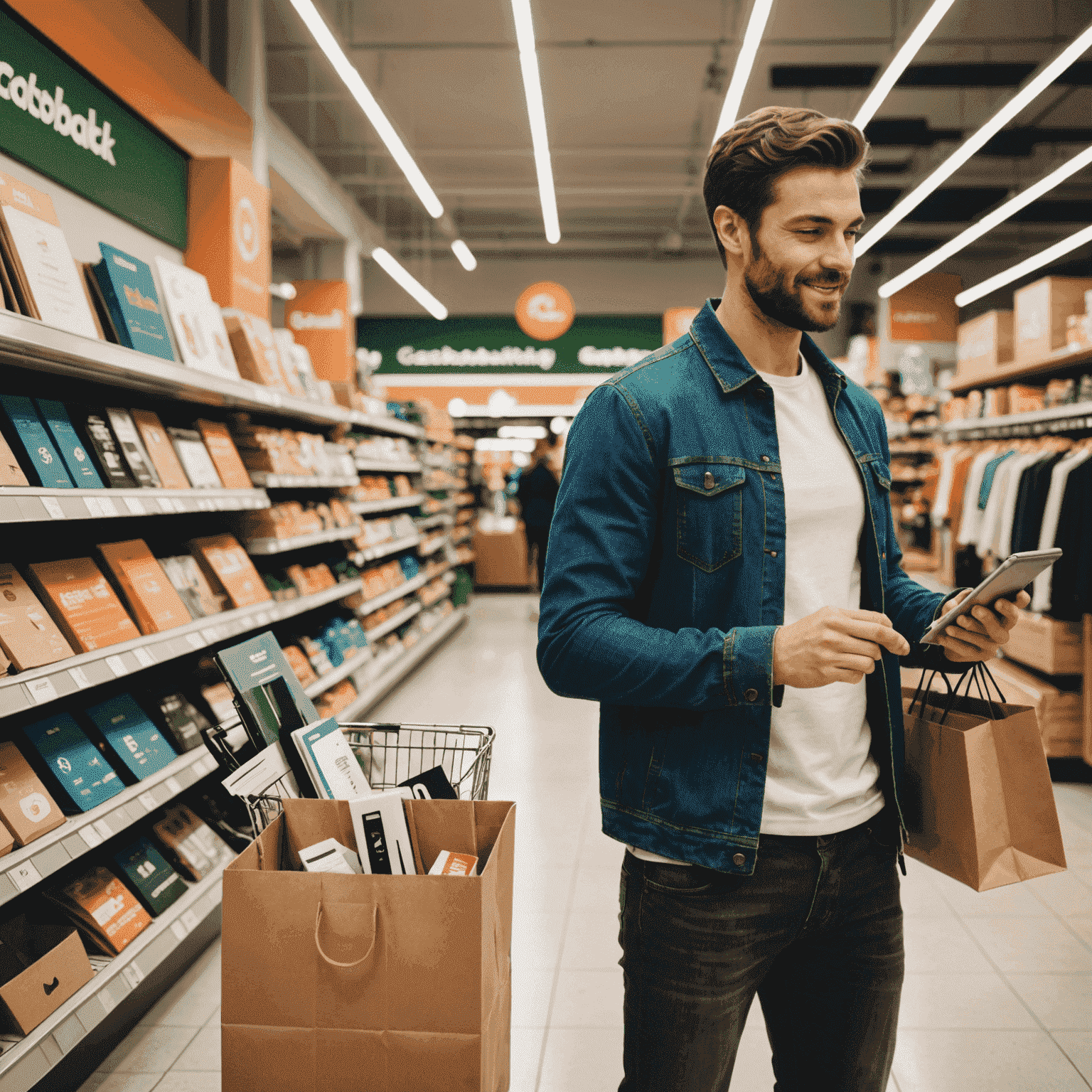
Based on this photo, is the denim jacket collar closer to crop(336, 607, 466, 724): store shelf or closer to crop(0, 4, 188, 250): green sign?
crop(336, 607, 466, 724): store shelf

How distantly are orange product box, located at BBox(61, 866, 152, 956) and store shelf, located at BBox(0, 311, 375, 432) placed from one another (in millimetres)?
1386

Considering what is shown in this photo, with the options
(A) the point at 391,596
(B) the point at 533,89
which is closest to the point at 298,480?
(A) the point at 391,596

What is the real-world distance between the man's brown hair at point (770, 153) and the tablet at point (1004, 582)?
0.53 meters

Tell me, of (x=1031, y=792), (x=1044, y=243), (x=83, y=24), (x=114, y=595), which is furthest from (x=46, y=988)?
(x=1044, y=243)

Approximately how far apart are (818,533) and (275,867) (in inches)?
35.1

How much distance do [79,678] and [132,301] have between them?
4.05 feet

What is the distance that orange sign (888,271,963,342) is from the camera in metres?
11.9

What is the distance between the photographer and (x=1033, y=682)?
4766 mm

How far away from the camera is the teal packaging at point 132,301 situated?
102 inches

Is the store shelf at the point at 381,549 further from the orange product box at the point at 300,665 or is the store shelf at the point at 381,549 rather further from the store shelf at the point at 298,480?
the orange product box at the point at 300,665

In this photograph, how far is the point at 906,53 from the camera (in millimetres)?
4859

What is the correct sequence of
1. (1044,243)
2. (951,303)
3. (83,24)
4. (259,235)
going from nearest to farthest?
1. (83,24)
2. (259,235)
3. (951,303)
4. (1044,243)

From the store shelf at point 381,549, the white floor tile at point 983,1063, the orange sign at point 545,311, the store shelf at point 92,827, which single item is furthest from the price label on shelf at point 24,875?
the orange sign at point 545,311

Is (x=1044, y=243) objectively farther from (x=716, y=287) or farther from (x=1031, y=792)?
(x=1031, y=792)
